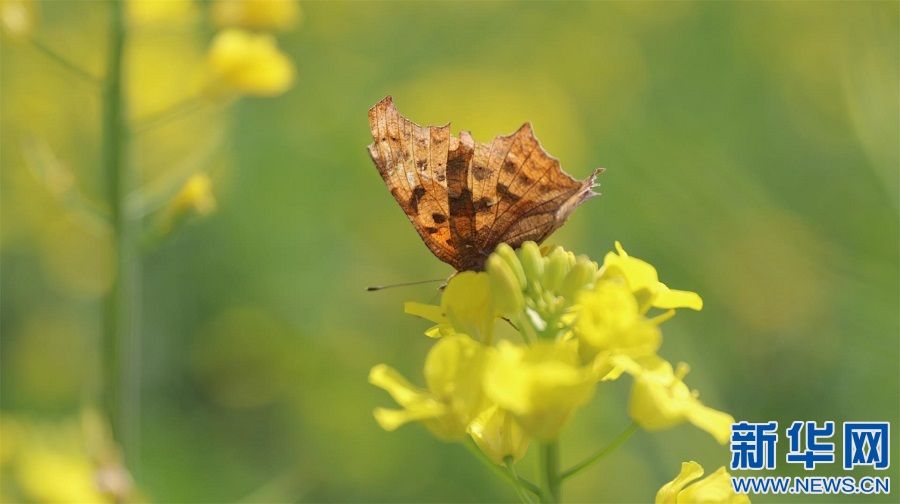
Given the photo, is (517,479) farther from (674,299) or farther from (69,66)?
(69,66)

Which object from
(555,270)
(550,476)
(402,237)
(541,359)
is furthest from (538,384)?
(402,237)

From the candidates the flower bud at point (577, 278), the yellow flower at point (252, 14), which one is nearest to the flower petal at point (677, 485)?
the flower bud at point (577, 278)

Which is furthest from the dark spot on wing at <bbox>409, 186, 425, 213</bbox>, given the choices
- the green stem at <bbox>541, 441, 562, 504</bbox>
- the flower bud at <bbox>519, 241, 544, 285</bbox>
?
the green stem at <bbox>541, 441, 562, 504</bbox>

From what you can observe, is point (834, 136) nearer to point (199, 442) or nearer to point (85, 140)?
point (199, 442)

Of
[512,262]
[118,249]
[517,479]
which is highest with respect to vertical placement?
[118,249]

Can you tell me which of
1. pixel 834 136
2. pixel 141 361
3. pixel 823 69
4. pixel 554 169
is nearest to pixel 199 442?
pixel 141 361

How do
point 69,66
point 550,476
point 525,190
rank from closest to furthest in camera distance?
point 550,476 → point 525,190 → point 69,66

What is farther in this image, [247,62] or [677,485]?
[247,62]

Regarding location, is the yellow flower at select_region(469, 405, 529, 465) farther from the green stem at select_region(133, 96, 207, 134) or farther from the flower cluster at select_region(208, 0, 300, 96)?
the flower cluster at select_region(208, 0, 300, 96)
